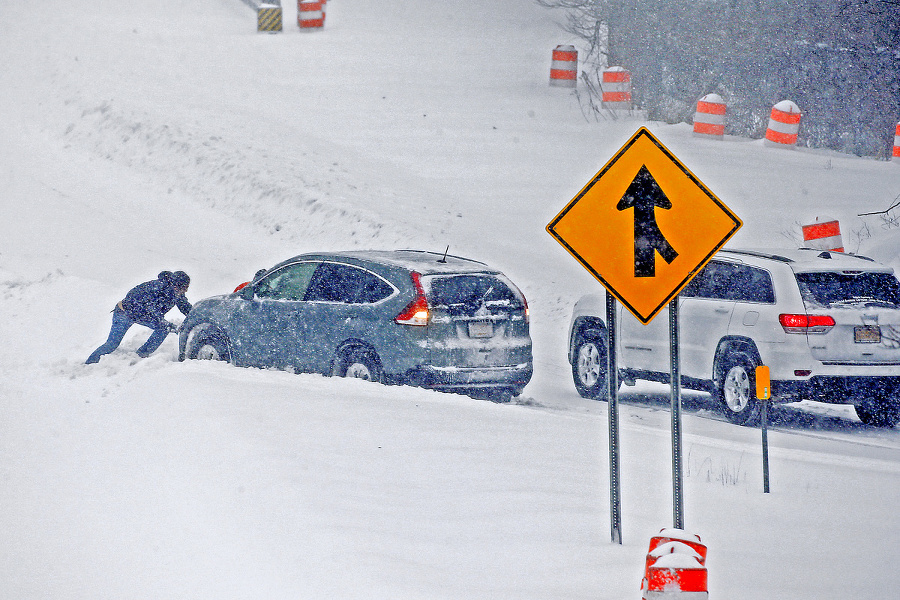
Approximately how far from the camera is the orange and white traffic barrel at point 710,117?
21.9 metres

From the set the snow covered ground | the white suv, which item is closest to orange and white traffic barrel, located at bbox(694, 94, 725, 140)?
the snow covered ground

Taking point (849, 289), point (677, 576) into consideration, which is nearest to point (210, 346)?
point (849, 289)

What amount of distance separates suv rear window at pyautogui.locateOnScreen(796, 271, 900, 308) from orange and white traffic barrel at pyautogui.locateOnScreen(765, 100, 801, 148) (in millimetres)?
11029

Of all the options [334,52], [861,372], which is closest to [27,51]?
[334,52]

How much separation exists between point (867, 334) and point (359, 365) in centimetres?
479

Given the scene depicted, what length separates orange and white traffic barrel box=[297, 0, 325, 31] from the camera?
33.6 m

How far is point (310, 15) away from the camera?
33.7 metres

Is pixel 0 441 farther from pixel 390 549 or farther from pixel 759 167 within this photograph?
pixel 759 167

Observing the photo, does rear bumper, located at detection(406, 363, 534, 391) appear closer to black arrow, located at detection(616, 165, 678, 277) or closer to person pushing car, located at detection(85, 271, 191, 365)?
person pushing car, located at detection(85, 271, 191, 365)

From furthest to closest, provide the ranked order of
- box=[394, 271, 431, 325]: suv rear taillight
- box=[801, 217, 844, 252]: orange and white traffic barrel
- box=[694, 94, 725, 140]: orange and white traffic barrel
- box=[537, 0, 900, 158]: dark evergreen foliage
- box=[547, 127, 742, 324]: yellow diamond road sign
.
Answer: box=[694, 94, 725, 140]: orange and white traffic barrel → box=[537, 0, 900, 158]: dark evergreen foliage → box=[801, 217, 844, 252]: orange and white traffic barrel → box=[394, 271, 431, 325]: suv rear taillight → box=[547, 127, 742, 324]: yellow diamond road sign

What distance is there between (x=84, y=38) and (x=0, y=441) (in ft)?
77.3

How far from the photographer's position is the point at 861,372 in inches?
412

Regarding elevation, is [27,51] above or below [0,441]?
above

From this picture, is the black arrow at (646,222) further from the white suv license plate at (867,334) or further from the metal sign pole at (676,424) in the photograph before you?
the white suv license plate at (867,334)
